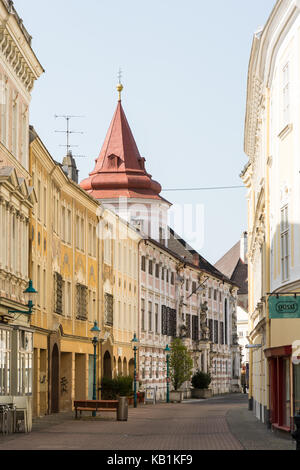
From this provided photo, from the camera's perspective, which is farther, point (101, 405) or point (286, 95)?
point (101, 405)

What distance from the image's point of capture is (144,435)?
28.5m

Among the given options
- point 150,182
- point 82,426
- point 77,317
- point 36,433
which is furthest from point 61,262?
point 150,182

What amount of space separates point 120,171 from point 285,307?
6443 centimetres

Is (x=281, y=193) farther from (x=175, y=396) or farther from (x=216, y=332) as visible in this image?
(x=216, y=332)

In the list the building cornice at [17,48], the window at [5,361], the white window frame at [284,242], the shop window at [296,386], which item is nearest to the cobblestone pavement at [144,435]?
the shop window at [296,386]

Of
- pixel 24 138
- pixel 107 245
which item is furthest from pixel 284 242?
pixel 107 245

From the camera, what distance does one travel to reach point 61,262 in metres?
44.7

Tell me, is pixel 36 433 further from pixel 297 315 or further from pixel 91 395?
pixel 91 395

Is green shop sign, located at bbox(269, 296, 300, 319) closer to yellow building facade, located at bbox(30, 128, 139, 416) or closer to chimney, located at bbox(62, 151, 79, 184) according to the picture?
yellow building facade, located at bbox(30, 128, 139, 416)

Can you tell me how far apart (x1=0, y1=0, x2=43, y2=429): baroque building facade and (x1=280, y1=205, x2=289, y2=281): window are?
8161 mm

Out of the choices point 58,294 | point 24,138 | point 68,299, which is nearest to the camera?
point 24,138

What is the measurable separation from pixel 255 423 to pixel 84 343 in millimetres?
15078

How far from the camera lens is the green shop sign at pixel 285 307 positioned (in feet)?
71.4

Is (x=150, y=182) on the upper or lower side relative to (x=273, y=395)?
upper
